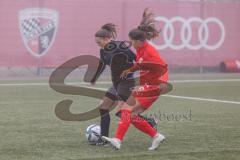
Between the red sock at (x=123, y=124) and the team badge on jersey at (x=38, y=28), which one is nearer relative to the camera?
the red sock at (x=123, y=124)

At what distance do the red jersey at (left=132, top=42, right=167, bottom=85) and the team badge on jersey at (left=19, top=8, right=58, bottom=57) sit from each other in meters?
12.8

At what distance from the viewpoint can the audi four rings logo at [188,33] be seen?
23.3 meters

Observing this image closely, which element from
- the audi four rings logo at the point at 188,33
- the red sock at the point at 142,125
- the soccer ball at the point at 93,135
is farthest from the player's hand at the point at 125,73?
the audi four rings logo at the point at 188,33

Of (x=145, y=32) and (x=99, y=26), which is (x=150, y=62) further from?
(x=99, y=26)

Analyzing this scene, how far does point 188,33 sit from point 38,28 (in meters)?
5.70

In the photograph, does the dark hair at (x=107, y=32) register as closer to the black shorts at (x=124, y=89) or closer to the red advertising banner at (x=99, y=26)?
the black shorts at (x=124, y=89)

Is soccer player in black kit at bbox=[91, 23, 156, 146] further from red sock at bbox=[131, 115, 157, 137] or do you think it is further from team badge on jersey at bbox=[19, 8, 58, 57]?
team badge on jersey at bbox=[19, 8, 58, 57]

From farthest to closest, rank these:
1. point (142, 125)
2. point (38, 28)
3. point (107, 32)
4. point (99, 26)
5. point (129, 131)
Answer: point (99, 26)
point (38, 28)
point (129, 131)
point (107, 32)
point (142, 125)

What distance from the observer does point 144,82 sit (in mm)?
8375

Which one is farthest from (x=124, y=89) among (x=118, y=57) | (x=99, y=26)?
(x=99, y=26)

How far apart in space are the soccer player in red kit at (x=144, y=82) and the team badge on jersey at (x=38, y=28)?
12671 mm

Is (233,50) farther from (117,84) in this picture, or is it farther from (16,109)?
(117,84)

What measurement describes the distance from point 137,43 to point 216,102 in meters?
6.04

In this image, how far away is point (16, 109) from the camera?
12.1 metres
